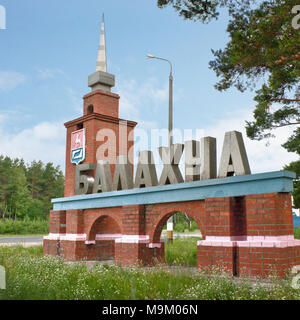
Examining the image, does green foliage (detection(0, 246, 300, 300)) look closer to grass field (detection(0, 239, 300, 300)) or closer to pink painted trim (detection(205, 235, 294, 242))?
grass field (detection(0, 239, 300, 300))

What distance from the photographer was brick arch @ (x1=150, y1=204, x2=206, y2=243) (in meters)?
9.75

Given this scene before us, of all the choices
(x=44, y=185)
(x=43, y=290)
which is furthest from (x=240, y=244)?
(x=44, y=185)

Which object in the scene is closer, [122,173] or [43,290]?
[43,290]

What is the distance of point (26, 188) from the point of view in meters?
52.6

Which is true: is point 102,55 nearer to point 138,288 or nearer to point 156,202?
point 156,202

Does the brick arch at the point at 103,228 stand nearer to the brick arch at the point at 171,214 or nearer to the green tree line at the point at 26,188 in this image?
the brick arch at the point at 171,214

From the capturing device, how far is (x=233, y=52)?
915 centimetres

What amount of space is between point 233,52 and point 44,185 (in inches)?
2220

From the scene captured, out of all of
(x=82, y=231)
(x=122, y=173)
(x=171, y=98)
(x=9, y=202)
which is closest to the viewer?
(x=122, y=173)

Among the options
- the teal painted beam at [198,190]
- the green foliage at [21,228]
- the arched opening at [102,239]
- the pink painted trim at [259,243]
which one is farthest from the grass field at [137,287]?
the green foliage at [21,228]

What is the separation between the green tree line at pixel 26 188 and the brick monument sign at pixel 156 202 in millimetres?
34092

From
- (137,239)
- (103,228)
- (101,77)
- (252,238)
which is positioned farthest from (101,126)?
(252,238)

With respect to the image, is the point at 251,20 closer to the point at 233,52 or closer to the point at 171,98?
the point at 233,52

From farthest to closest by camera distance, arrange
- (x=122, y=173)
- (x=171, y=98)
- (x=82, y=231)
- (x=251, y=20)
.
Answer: (x=171, y=98) → (x=82, y=231) → (x=122, y=173) → (x=251, y=20)
